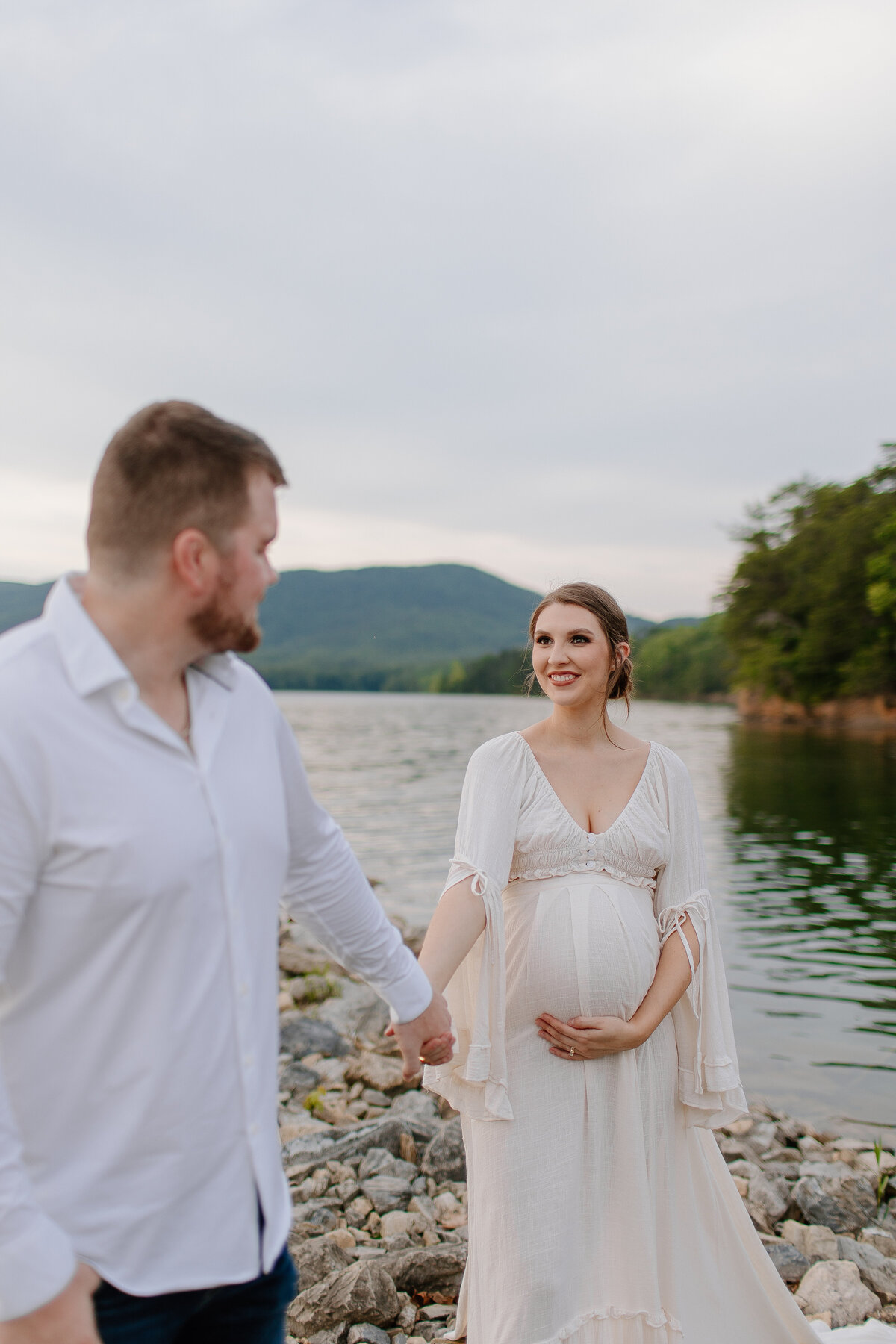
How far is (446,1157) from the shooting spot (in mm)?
5145

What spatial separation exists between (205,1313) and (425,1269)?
247 cm

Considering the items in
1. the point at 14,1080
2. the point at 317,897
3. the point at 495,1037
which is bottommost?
the point at 495,1037

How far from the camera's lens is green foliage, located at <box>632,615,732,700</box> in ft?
408

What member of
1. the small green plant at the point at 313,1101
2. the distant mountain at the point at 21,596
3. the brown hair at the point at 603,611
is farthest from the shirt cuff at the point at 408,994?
the distant mountain at the point at 21,596

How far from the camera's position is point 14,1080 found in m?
1.57

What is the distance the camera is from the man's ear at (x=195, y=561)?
1639mm

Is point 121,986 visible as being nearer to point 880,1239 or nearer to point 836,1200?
point 880,1239

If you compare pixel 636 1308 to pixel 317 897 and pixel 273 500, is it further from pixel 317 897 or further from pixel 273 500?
pixel 273 500

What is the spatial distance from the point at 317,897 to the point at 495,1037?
1.19 meters

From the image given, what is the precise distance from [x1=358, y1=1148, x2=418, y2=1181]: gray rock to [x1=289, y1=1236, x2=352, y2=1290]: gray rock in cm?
94

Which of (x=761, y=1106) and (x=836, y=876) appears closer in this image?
(x=761, y=1106)

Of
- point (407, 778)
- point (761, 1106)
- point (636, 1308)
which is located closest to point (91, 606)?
point (636, 1308)

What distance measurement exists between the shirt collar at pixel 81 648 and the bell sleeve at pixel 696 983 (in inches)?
85.5

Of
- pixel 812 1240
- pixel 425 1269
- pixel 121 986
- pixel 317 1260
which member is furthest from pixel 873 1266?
pixel 121 986
